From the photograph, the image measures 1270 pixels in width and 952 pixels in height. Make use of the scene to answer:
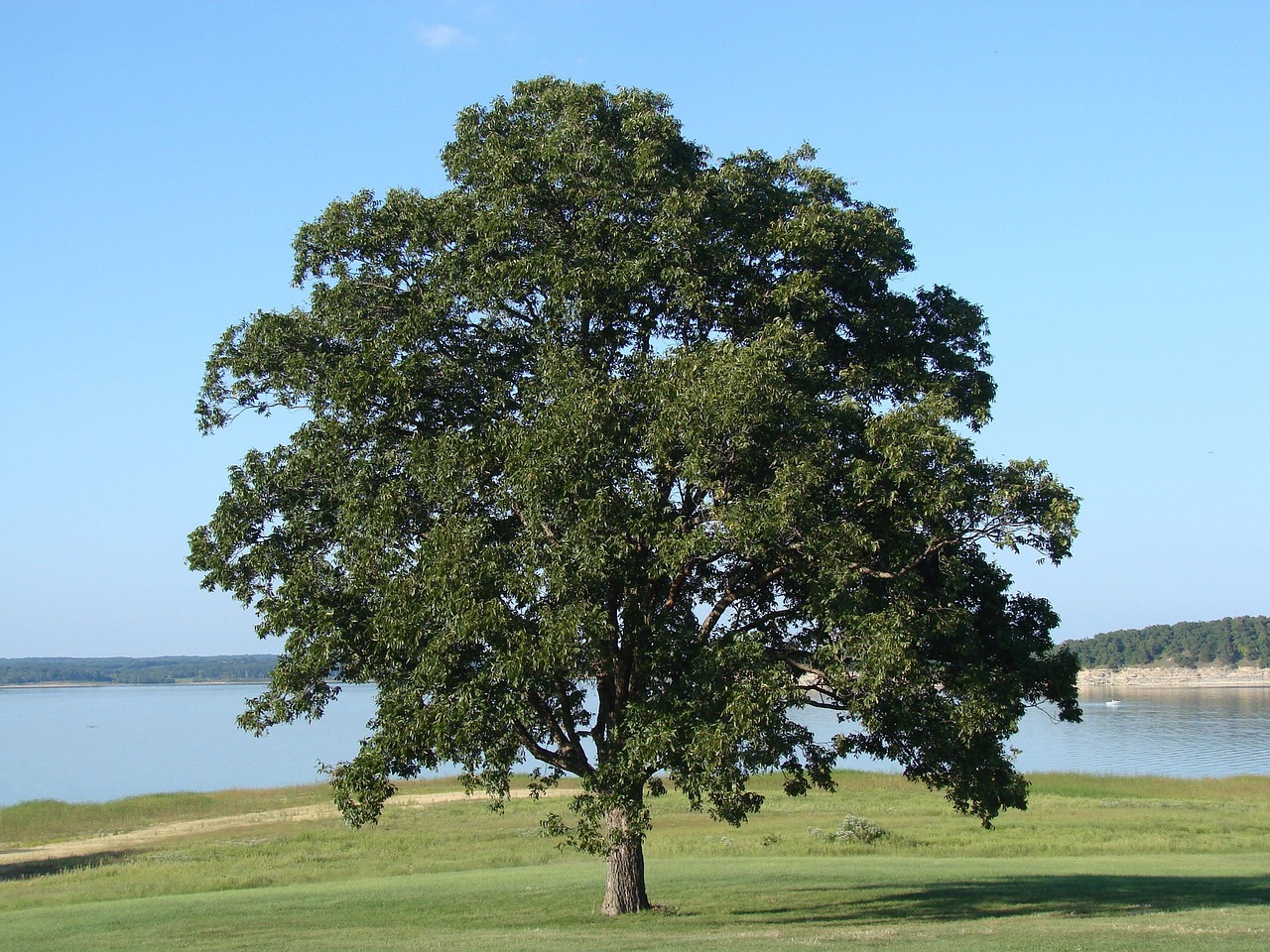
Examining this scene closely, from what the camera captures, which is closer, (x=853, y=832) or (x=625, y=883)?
(x=625, y=883)

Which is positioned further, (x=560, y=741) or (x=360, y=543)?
(x=560, y=741)

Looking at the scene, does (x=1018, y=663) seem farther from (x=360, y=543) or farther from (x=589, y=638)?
(x=360, y=543)

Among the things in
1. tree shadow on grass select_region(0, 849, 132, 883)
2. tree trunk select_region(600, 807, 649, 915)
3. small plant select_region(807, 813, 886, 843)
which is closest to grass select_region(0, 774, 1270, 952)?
tree shadow on grass select_region(0, 849, 132, 883)

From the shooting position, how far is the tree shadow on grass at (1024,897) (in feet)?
63.8

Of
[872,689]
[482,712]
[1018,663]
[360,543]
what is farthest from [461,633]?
[1018,663]

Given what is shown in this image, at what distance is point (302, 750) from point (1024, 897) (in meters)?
86.0

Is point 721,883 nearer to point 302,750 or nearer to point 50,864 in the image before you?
point 50,864

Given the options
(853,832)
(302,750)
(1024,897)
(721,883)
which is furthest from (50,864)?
(302,750)

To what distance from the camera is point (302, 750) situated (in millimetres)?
97875

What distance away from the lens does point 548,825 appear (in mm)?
17156

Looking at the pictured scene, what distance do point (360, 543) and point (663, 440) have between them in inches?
195

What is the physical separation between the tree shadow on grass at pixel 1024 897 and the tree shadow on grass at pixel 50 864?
25294 mm

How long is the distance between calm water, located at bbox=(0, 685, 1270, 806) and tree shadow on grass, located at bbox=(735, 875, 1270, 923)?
15.1 metres

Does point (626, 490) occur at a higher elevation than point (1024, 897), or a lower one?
higher
